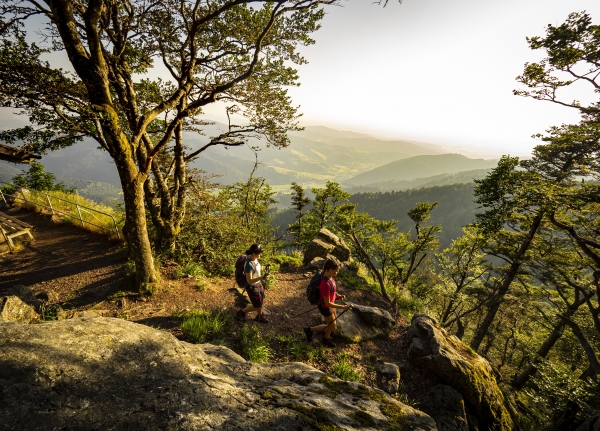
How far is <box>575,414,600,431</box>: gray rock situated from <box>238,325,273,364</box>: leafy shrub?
23.1 feet

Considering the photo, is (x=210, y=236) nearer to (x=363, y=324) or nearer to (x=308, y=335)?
(x=308, y=335)

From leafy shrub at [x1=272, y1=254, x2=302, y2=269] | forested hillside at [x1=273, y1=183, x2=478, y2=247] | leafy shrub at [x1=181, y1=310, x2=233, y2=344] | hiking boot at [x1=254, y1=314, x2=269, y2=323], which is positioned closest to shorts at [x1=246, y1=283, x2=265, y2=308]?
hiking boot at [x1=254, y1=314, x2=269, y2=323]

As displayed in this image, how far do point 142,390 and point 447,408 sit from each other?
6.48m

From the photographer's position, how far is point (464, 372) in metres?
5.95

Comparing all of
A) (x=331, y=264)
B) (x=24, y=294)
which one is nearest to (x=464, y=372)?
(x=331, y=264)

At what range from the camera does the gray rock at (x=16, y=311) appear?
452cm

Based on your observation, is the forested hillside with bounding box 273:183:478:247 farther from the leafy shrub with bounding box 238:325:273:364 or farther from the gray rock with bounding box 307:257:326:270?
the leafy shrub with bounding box 238:325:273:364

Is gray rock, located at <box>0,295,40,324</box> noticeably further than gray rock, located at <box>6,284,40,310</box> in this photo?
No

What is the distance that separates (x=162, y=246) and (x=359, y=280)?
9376mm

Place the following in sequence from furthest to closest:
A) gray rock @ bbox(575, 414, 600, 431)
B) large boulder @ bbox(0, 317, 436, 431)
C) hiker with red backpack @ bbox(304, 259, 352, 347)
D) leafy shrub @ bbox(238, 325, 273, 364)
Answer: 1. hiker with red backpack @ bbox(304, 259, 352, 347)
2. leafy shrub @ bbox(238, 325, 273, 364)
3. gray rock @ bbox(575, 414, 600, 431)
4. large boulder @ bbox(0, 317, 436, 431)

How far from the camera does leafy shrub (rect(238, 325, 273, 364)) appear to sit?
18.5ft

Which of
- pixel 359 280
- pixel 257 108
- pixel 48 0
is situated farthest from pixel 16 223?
Answer: pixel 359 280

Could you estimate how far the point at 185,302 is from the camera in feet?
25.1

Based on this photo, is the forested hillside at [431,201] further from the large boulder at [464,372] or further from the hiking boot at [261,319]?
the large boulder at [464,372]
